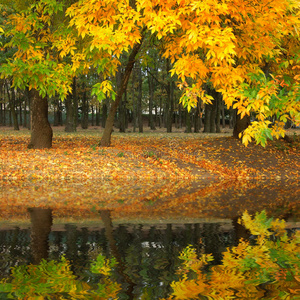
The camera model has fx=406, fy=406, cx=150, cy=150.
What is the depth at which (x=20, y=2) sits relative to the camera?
19.4 metres

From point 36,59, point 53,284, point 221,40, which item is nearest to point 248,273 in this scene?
point 53,284

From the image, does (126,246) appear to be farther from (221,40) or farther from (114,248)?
(221,40)

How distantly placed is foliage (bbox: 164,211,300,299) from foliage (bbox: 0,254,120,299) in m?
0.74

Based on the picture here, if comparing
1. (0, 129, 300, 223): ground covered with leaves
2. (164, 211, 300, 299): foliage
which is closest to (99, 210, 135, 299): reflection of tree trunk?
(0, 129, 300, 223): ground covered with leaves

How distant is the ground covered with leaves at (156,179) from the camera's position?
916 centimetres

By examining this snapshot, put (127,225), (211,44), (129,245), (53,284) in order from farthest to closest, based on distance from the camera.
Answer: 1. (211,44)
2. (127,225)
3. (129,245)
4. (53,284)

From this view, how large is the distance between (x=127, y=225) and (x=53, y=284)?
3093 mm

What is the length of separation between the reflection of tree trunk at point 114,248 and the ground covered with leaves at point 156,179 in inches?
11.1

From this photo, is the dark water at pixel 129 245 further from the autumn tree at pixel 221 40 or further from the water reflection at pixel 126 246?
the autumn tree at pixel 221 40

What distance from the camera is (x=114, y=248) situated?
5.83 meters

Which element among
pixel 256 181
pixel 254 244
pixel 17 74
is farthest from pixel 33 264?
pixel 17 74

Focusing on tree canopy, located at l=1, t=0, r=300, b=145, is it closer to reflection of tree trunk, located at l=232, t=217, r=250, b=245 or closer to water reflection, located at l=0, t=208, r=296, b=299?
reflection of tree trunk, located at l=232, t=217, r=250, b=245

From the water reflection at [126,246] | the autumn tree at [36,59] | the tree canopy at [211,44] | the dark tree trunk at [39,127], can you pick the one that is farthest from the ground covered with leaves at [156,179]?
the autumn tree at [36,59]

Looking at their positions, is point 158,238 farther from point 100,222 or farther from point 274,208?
point 274,208
